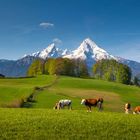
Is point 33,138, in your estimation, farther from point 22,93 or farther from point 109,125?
point 22,93

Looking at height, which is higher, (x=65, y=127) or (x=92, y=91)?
(x=92, y=91)

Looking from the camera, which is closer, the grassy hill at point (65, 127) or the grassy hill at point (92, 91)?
the grassy hill at point (65, 127)

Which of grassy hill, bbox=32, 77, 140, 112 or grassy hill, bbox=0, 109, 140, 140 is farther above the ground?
grassy hill, bbox=32, 77, 140, 112

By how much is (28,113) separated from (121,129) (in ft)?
34.0

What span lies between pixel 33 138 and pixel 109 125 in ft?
26.3

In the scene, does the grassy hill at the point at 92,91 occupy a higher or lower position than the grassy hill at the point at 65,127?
higher

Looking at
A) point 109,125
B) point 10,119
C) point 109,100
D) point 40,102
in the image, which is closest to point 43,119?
point 10,119

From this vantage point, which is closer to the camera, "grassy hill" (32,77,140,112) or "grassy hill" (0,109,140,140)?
"grassy hill" (0,109,140,140)

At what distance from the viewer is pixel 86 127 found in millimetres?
34312

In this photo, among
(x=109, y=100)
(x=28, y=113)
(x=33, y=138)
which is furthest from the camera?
(x=109, y=100)

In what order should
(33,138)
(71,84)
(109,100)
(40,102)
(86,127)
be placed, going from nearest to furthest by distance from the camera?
(33,138), (86,127), (40,102), (109,100), (71,84)

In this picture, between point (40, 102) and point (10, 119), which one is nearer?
point (10, 119)

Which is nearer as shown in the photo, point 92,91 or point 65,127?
point 65,127

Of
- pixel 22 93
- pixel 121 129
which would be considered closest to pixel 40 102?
pixel 22 93
